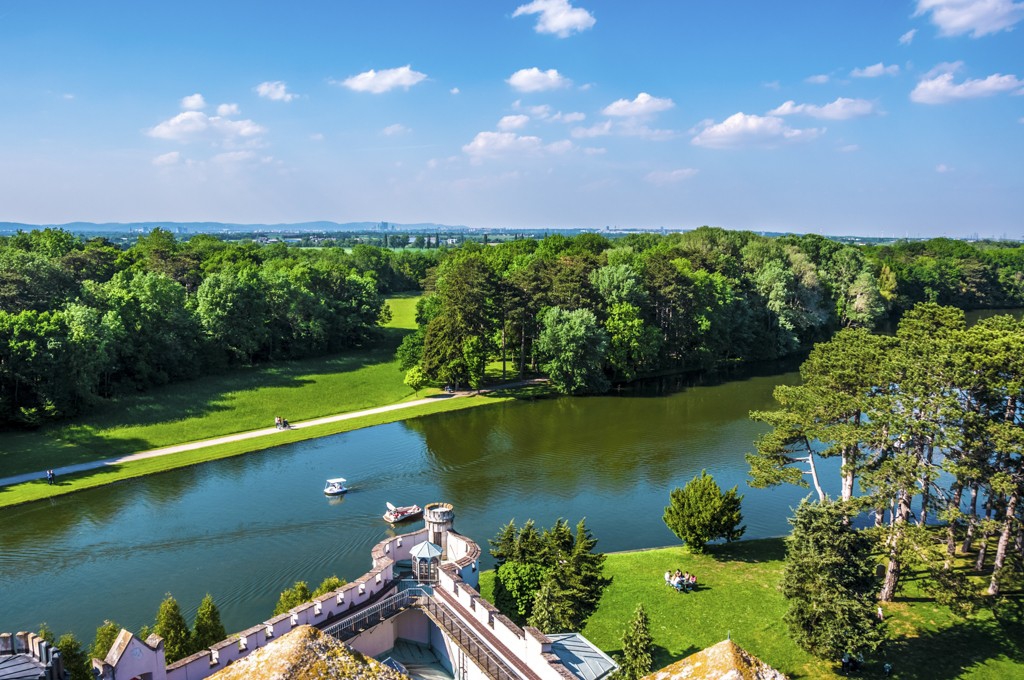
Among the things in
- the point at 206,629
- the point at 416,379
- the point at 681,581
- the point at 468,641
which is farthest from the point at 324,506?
the point at 416,379

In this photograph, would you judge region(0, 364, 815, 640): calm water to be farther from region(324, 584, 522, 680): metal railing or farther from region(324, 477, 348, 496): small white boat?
region(324, 584, 522, 680): metal railing

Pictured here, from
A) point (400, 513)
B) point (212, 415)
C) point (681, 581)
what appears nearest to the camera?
point (681, 581)

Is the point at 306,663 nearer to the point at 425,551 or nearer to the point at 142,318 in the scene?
the point at 425,551

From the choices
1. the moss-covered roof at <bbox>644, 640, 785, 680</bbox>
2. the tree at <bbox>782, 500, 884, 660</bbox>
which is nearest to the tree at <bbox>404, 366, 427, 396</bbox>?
the tree at <bbox>782, 500, 884, 660</bbox>

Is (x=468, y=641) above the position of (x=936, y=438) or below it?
below

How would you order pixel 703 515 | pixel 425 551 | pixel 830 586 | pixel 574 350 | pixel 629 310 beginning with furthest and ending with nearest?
pixel 629 310 < pixel 574 350 < pixel 703 515 < pixel 830 586 < pixel 425 551

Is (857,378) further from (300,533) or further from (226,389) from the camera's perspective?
(226,389)
